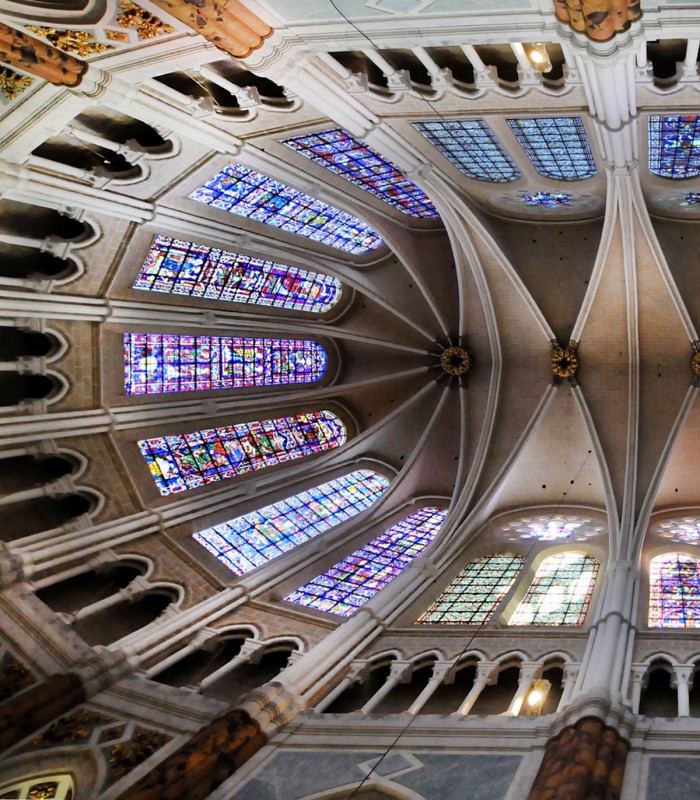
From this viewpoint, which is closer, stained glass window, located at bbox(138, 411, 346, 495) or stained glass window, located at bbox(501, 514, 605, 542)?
stained glass window, located at bbox(138, 411, 346, 495)

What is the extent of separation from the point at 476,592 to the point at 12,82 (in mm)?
11543

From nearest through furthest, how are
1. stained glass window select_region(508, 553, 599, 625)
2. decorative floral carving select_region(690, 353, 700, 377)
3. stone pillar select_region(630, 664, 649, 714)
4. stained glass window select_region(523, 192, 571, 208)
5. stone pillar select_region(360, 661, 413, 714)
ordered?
stone pillar select_region(630, 664, 649, 714)
stone pillar select_region(360, 661, 413, 714)
stained glass window select_region(508, 553, 599, 625)
stained glass window select_region(523, 192, 571, 208)
decorative floral carving select_region(690, 353, 700, 377)

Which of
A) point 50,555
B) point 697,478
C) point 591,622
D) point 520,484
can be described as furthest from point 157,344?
point 697,478

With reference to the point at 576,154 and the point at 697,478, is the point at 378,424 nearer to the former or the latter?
the point at 697,478

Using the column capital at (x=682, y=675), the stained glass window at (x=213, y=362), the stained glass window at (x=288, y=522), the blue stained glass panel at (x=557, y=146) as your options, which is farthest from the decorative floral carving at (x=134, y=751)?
the blue stained glass panel at (x=557, y=146)

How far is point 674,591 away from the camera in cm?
1577

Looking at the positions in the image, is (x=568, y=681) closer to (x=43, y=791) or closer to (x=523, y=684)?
(x=523, y=684)

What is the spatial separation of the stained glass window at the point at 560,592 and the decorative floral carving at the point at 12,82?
36.8 feet

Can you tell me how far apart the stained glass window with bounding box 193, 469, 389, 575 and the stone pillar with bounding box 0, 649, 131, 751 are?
4.32 m

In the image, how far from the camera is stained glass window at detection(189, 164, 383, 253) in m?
17.0

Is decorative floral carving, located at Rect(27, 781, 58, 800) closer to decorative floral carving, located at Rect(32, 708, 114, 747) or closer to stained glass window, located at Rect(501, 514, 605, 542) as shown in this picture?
decorative floral carving, located at Rect(32, 708, 114, 747)

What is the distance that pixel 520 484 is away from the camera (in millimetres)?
20859

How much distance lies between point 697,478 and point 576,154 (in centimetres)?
830

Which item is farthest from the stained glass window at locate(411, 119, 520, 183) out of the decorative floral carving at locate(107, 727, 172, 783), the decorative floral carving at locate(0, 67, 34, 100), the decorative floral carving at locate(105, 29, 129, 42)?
the decorative floral carving at locate(107, 727, 172, 783)
